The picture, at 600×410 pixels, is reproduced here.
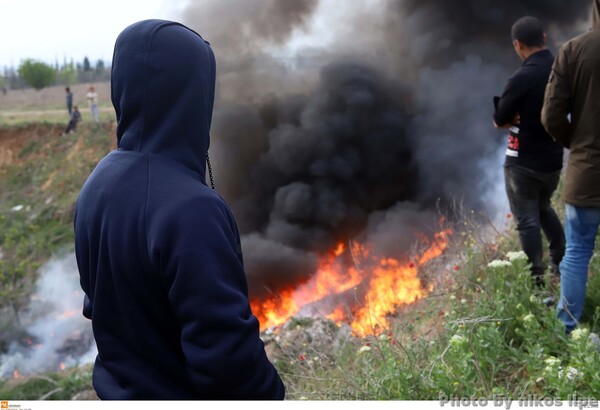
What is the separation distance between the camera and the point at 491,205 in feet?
25.8

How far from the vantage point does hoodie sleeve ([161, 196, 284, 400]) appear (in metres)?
1.35

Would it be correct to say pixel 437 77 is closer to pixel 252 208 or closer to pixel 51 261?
pixel 252 208

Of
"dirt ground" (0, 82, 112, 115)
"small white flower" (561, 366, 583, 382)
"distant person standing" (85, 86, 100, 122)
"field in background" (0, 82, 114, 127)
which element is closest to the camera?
"small white flower" (561, 366, 583, 382)

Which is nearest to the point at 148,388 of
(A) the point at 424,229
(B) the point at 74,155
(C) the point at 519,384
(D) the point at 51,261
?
(C) the point at 519,384

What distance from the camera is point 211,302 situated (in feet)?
4.44

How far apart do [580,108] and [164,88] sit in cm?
255

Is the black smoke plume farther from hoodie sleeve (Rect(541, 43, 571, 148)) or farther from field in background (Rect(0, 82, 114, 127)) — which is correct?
field in background (Rect(0, 82, 114, 127))

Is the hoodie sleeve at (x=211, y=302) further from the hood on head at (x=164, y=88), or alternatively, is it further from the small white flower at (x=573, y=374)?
the small white flower at (x=573, y=374)

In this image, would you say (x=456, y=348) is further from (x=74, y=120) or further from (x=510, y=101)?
(x=74, y=120)

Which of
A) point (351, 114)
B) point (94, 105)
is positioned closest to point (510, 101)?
point (351, 114)

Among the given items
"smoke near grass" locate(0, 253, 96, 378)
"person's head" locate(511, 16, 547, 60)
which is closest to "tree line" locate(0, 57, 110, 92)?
"smoke near grass" locate(0, 253, 96, 378)

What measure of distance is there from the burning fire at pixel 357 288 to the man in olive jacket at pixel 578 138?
2.17 meters

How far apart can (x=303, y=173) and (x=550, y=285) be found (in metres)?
5.86

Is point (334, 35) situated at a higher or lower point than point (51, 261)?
higher
